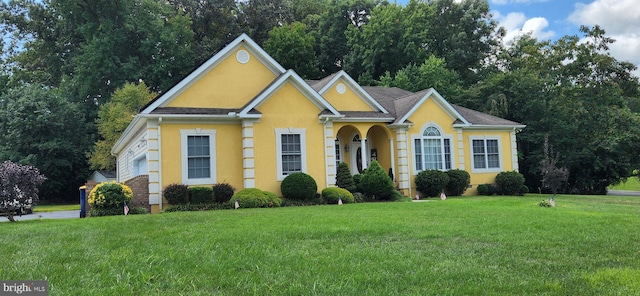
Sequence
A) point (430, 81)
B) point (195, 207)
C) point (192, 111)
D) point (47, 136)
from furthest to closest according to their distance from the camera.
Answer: point (47, 136)
point (430, 81)
point (192, 111)
point (195, 207)

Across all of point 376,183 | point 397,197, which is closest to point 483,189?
point 397,197

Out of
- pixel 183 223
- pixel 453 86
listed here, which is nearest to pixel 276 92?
pixel 183 223

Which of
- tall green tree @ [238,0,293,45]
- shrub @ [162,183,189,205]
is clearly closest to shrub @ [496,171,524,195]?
shrub @ [162,183,189,205]

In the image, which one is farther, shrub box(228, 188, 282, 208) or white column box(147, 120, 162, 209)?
white column box(147, 120, 162, 209)

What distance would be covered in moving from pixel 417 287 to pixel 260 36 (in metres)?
43.5

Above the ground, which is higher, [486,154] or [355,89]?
[355,89]

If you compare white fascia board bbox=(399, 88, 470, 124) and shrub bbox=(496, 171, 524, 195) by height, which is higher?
white fascia board bbox=(399, 88, 470, 124)

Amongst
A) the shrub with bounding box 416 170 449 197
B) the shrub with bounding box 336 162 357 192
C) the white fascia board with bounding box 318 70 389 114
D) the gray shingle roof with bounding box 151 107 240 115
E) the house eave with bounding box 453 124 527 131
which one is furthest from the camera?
the house eave with bounding box 453 124 527 131

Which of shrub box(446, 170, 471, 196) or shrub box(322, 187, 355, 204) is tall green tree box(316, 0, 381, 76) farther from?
shrub box(322, 187, 355, 204)

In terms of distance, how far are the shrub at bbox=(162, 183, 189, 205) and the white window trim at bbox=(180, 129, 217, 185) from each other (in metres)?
0.60

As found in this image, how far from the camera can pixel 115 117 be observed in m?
32.9

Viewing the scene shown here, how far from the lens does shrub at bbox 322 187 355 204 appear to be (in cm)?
1784

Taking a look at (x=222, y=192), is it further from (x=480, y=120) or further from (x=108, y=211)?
(x=480, y=120)

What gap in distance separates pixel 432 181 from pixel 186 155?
1083 cm
